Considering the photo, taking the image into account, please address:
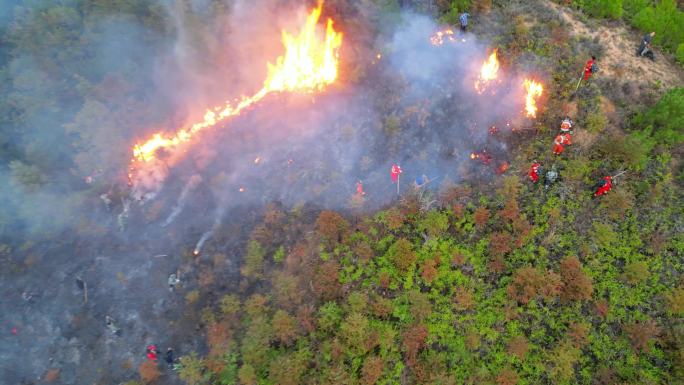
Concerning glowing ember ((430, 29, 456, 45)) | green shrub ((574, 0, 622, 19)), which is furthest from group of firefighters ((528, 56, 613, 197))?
glowing ember ((430, 29, 456, 45))

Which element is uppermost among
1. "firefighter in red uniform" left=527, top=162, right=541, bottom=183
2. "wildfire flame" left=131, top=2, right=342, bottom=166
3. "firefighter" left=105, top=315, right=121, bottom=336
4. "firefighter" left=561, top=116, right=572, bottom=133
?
"wildfire flame" left=131, top=2, right=342, bottom=166

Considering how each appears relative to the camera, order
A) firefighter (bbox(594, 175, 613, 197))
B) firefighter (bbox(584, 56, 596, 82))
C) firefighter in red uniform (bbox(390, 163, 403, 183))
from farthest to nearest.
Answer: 1. firefighter (bbox(584, 56, 596, 82))
2. firefighter in red uniform (bbox(390, 163, 403, 183))
3. firefighter (bbox(594, 175, 613, 197))

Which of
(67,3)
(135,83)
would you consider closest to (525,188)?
(135,83)

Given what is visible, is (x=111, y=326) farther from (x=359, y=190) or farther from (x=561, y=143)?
(x=561, y=143)

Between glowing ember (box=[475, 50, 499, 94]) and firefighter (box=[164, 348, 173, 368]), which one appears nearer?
firefighter (box=[164, 348, 173, 368])

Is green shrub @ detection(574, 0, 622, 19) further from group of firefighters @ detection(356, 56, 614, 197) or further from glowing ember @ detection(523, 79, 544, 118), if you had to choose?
group of firefighters @ detection(356, 56, 614, 197)
